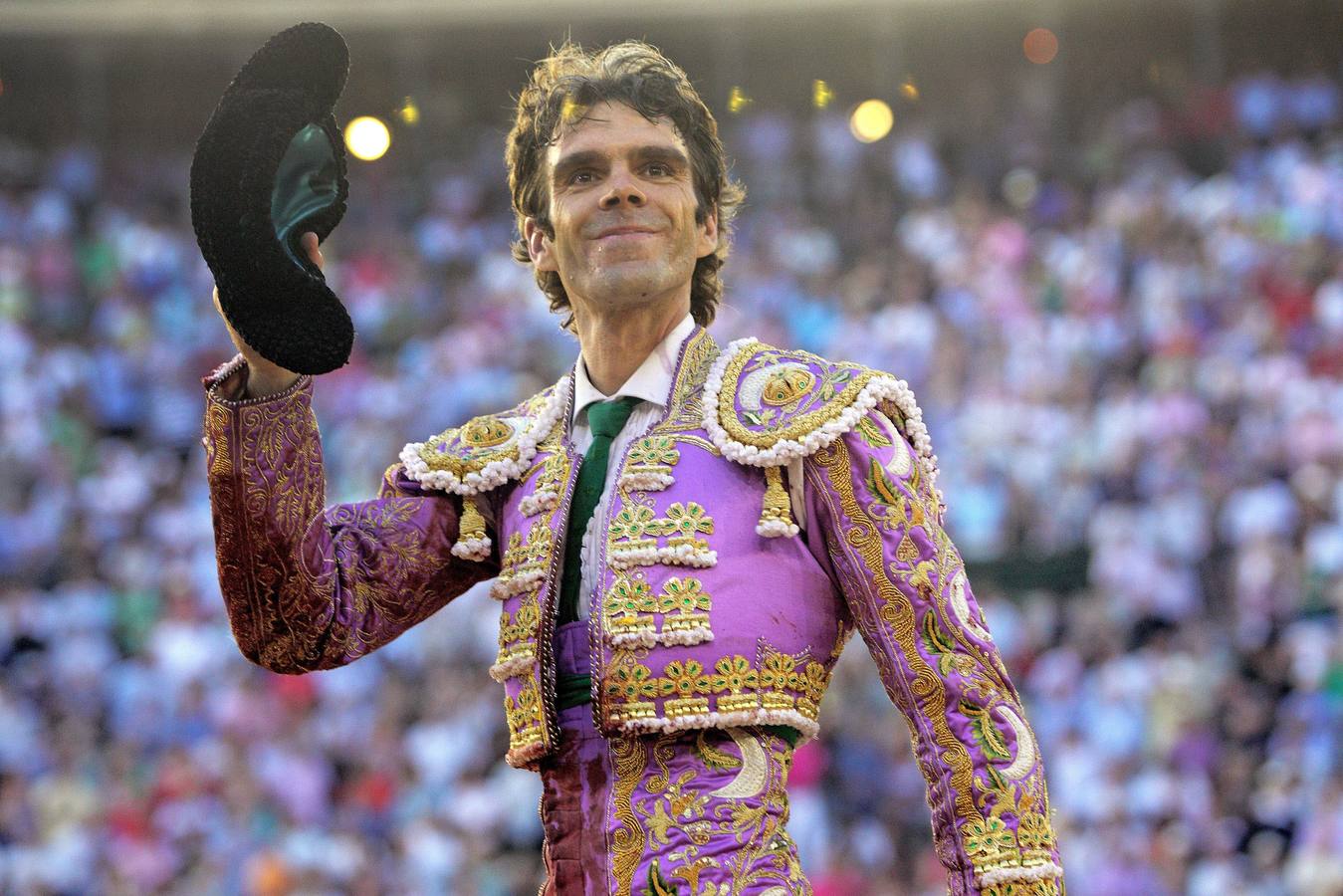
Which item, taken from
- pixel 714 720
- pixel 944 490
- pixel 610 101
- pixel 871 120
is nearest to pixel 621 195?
pixel 610 101

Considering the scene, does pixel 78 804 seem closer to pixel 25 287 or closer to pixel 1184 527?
pixel 25 287

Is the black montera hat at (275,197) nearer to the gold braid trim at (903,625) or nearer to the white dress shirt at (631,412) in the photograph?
the white dress shirt at (631,412)

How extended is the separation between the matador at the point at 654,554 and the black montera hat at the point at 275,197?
122 millimetres

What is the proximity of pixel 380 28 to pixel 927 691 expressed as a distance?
1273cm

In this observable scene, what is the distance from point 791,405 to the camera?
112 inches

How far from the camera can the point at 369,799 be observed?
29.1 feet

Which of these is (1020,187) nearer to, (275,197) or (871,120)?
(871,120)

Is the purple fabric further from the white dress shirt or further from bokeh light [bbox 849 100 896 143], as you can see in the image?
bokeh light [bbox 849 100 896 143]

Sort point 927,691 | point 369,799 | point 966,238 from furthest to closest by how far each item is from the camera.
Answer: point 966,238 → point 369,799 → point 927,691

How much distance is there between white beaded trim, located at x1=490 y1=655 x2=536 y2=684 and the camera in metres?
2.81

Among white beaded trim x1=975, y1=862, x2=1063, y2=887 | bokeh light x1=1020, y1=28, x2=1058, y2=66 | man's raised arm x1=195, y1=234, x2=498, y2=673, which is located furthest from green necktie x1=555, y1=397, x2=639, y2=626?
bokeh light x1=1020, y1=28, x2=1058, y2=66

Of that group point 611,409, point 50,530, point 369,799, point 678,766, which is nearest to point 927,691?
point 678,766

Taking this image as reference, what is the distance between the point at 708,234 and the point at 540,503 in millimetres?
510

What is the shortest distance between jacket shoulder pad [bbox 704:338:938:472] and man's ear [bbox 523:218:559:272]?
1.04 feet
